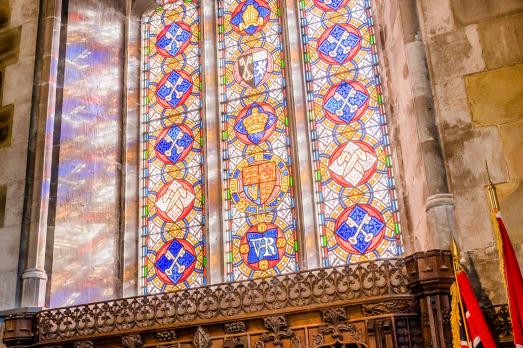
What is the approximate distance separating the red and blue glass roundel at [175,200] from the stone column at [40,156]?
5.78ft

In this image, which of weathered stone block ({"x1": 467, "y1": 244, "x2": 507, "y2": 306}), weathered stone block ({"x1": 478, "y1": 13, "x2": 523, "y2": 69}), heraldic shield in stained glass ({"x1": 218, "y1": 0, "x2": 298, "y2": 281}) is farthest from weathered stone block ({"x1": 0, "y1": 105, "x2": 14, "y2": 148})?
weathered stone block ({"x1": 467, "y1": 244, "x2": 507, "y2": 306})

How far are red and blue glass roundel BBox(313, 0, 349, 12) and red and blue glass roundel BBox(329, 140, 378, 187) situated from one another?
2.25 meters

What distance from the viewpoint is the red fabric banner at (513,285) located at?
686cm

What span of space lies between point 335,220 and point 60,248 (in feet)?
12.5

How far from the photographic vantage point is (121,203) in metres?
11.9

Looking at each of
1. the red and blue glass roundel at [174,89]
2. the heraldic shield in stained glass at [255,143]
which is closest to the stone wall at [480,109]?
the heraldic shield in stained glass at [255,143]

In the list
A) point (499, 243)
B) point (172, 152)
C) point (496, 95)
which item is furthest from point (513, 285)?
point (172, 152)

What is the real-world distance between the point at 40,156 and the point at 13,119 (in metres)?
0.89

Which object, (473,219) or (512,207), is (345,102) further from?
(512,207)

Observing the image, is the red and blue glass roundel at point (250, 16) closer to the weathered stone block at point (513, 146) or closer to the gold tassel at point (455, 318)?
the weathered stone block at point (513, 146)

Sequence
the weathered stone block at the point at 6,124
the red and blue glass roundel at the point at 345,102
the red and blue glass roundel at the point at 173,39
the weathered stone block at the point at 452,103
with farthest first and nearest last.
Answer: the red and blue glass roundel at the point at 173,39 → the weathered stone block at the point at 6,124 → the red and blue glass roundel at the point at 345,102 → the weathered stone block at the point at 452,103

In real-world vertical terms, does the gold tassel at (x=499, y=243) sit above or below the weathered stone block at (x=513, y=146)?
below

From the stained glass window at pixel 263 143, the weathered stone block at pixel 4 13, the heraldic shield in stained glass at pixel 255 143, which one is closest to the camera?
the stained glass window at pixel 263 143

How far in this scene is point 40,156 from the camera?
10.9m
